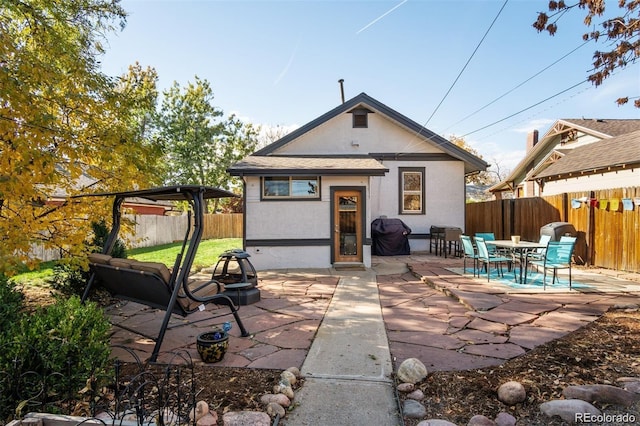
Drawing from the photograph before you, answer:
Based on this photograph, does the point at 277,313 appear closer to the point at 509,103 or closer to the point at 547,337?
the point at 547,337

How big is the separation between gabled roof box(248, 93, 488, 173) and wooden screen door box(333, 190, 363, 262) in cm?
415

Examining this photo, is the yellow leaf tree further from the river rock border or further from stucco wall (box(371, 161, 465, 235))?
stucco wall (box(371, 161, 465, 235))

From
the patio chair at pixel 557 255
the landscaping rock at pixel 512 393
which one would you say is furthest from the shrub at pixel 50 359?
the patio chair at pixel 557 255

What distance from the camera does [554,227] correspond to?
10.1 metres

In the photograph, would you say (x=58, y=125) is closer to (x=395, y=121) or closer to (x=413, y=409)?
(x=413, y=409)

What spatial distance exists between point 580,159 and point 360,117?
981 centimetres

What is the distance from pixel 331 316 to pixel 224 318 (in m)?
1.70

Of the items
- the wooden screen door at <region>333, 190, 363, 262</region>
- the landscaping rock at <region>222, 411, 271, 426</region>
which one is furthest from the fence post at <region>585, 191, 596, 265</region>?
the landscaping rock at <region>222, 411, 271, 426</region>

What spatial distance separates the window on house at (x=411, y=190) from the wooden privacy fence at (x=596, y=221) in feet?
12.5

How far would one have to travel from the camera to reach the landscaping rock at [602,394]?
273 cm

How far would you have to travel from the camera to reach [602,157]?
43.7 ft

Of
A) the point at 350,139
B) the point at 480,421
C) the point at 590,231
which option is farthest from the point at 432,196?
the point at 480,421

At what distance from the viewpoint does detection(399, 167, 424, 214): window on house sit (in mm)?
13236

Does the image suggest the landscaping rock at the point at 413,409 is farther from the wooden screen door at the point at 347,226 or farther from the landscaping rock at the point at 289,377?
the wooden screen door at the point at 347,226
